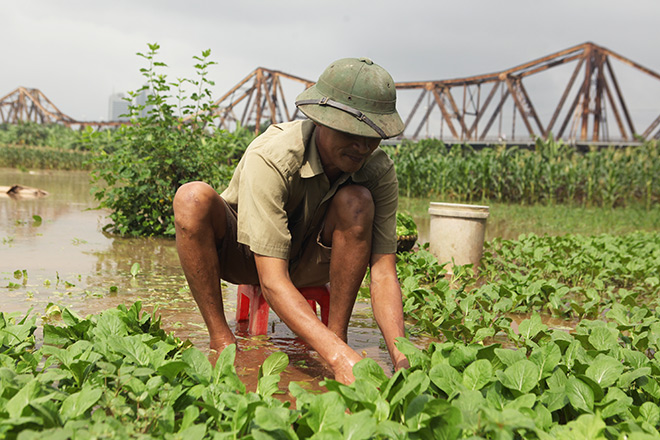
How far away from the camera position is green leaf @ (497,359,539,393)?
137 centimetres

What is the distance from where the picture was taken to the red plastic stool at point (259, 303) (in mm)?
2332

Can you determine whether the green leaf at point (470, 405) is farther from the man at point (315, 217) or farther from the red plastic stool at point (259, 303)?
the red plastic stool at point (259, 303)

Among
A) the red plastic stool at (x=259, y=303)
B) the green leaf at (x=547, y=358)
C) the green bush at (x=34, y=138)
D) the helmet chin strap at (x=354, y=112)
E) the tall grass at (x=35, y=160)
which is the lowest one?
the red plastic stool at (x=259, y=303)

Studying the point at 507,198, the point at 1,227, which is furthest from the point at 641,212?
the point at 1,227

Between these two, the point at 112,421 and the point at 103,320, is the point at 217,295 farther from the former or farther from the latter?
the point at 112,421

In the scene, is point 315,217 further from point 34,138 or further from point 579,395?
point 34,138

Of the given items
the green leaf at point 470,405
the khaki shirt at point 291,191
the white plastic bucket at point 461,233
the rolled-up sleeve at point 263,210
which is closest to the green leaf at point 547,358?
the green leaf at point 470,405

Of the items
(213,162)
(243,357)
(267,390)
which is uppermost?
(213,162)

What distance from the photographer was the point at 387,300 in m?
1.96

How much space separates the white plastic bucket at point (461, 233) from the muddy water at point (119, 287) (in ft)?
4.75

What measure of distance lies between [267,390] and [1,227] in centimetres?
498

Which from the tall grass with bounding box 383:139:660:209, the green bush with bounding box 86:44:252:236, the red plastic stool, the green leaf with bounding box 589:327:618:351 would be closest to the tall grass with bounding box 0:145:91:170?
the tall grass with bounding box 383:139:660:209

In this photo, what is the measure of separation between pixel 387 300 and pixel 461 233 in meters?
2.61

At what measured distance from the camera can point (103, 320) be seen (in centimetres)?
174
